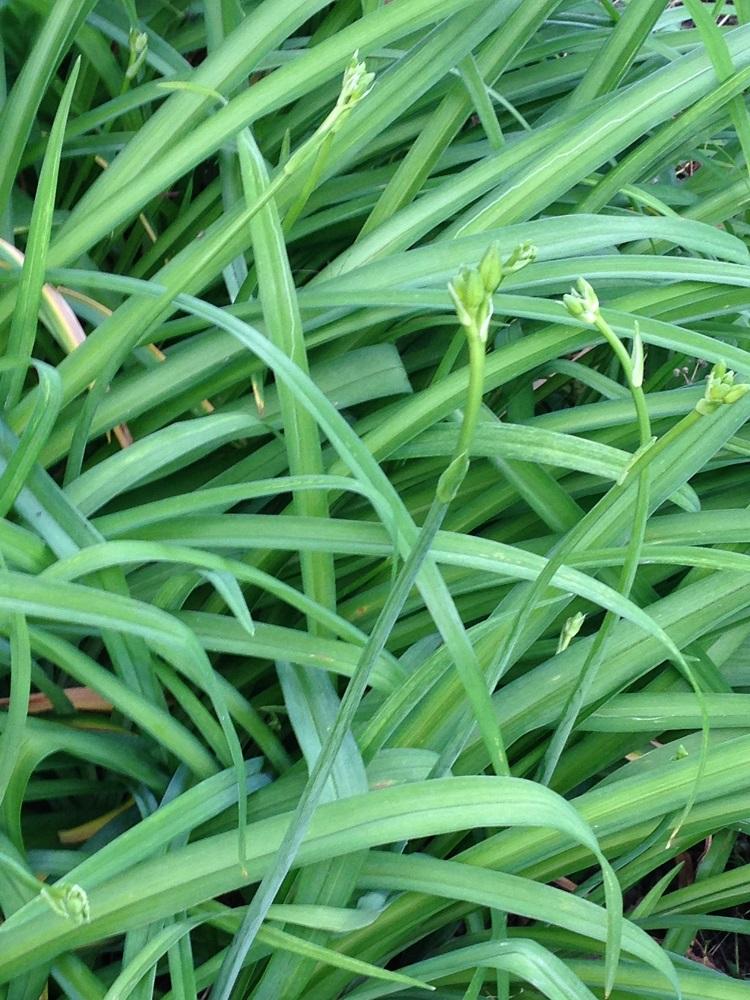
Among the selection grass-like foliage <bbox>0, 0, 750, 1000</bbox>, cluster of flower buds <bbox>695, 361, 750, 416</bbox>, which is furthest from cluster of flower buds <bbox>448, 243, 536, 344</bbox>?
grass-like foliage <bbox>0, 0, 750, 1000</bbox>

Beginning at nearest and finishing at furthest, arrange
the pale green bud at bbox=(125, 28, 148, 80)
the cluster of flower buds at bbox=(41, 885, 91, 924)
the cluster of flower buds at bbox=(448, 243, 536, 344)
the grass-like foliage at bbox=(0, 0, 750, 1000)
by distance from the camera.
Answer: the cluster of flower buds at bbox=(448, 243, 536, 344) < the cluster of flower buds at bbox=(41, 885, 91, 924) < the grass-like foliage at bbox=(0, 0, 750, 1000) < the pale green bud at bbox=(125, 28, 148, 80)

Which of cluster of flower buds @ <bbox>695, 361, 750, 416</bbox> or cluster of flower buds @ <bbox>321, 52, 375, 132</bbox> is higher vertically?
cluster of flower buds @ <bbox>321, 52, 375, 132</bbox>

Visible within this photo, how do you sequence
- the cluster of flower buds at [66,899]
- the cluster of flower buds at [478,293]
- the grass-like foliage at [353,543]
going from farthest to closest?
the grass-like foliage at [353,543], the cluster of flower buds at [66,899], the cluster of flower buds at [478,293]

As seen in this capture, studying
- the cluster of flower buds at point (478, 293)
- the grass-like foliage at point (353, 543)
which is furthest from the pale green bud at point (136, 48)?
the cluster of flower buds at point (478, 293)

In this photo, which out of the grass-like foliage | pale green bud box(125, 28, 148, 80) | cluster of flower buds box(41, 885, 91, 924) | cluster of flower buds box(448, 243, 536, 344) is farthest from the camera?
pale green bud box(125, 28, 148, 80)

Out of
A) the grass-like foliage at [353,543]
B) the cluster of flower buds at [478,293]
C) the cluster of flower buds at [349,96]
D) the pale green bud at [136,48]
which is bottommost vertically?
the grass-like foliage at [353,543]

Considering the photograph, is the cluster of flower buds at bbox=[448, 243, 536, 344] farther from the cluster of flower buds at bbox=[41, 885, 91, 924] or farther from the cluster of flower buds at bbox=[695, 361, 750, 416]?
the cluster of flower buds at bbox=[41, 885, 91, 924]

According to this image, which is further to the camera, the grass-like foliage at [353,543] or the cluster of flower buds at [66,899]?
the grass-like foliage at [353,543]

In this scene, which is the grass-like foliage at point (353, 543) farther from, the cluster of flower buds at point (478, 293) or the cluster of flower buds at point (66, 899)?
the cluster of flower buds at point (478, 293)

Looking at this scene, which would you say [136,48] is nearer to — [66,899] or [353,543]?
[353,543]

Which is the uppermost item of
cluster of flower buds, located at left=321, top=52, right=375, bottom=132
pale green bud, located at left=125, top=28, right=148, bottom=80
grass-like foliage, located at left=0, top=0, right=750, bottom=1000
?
pale green bud, located at left=125, top=28, right=148, bottom=80
